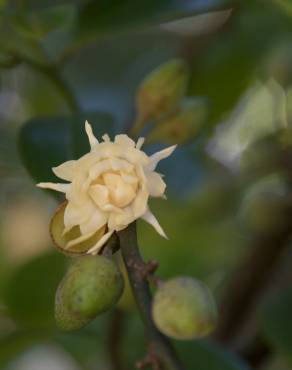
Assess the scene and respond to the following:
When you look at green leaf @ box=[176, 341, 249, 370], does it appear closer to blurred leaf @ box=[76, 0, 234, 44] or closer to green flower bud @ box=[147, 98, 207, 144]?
green flower bud @ box=[147, 98, 207, 144]

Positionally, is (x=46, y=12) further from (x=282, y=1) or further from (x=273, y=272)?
(x=273, y=272)

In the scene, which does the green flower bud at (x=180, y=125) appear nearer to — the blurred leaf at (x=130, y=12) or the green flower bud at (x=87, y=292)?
the blurred leaf at (x=130, y=12)

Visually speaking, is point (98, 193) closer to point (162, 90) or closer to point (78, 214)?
point (78, 214)

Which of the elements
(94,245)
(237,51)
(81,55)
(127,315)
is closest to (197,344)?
(127,315)

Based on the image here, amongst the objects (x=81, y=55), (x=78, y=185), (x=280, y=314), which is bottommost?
(x=280, y=314)

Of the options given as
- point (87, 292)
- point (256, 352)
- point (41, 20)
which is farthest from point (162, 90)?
point (256, 352)

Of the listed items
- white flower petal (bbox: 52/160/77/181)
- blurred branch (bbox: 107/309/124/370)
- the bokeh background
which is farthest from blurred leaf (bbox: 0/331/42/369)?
white flower petal (bbox: 52/160/77/181)

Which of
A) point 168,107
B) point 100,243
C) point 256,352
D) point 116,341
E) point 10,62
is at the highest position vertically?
point 10,62
